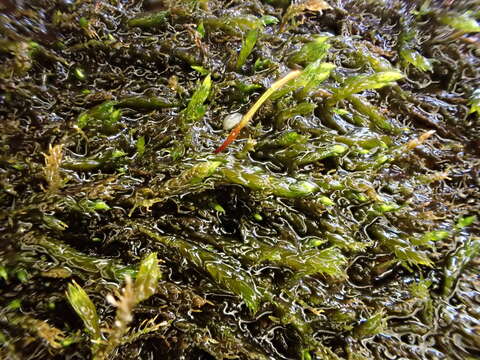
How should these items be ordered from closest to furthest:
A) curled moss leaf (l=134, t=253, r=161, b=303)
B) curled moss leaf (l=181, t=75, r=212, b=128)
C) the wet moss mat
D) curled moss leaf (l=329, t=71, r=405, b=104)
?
curled moss leaf (l=134, t=253, r=161, b=303)
the wet moss mat
curled moss leaf (l=181, t=75, r=212, b=128)
curled moss leaf (l=329, t=71, r=405, b=104)

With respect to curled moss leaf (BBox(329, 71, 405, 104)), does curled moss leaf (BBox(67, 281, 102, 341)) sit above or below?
below

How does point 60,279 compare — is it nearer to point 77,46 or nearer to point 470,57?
point 77,46

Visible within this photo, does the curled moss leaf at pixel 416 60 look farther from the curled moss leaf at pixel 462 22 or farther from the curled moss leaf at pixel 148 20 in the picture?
the curled moss leaf at pixel 148 20

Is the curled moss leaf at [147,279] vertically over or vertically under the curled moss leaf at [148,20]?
under

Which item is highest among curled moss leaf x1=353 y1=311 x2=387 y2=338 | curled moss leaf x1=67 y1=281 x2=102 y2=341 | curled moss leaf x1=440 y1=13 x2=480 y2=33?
curled moss leaf x1=440 y1=13 x2=480 y2=33

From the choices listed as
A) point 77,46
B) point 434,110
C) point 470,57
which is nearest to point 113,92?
point 77,46

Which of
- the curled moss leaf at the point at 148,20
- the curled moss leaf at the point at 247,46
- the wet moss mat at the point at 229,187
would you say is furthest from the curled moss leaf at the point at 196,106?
the curled moss leaf at the point at 148,20

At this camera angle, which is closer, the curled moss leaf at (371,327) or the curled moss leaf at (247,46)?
the curled moss leaf at (371,327)

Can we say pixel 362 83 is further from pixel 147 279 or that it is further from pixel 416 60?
pixel 147 279

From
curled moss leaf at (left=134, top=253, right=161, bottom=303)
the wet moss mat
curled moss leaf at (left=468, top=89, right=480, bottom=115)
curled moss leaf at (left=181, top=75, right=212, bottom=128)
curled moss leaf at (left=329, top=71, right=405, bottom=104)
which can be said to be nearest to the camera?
curled moss leaf at (left=134, top=253, right=161, bottom=303)

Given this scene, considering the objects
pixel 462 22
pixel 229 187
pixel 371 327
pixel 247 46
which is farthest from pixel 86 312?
pixel 462 22

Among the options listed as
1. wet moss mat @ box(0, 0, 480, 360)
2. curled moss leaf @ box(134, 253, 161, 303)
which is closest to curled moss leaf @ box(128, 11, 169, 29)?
wet moss mat @ box(0, 0, 480, 360)

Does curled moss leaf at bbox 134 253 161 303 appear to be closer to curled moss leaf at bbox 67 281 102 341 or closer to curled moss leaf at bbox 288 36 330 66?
curled moss leaf at bbox 67 281 102 341
